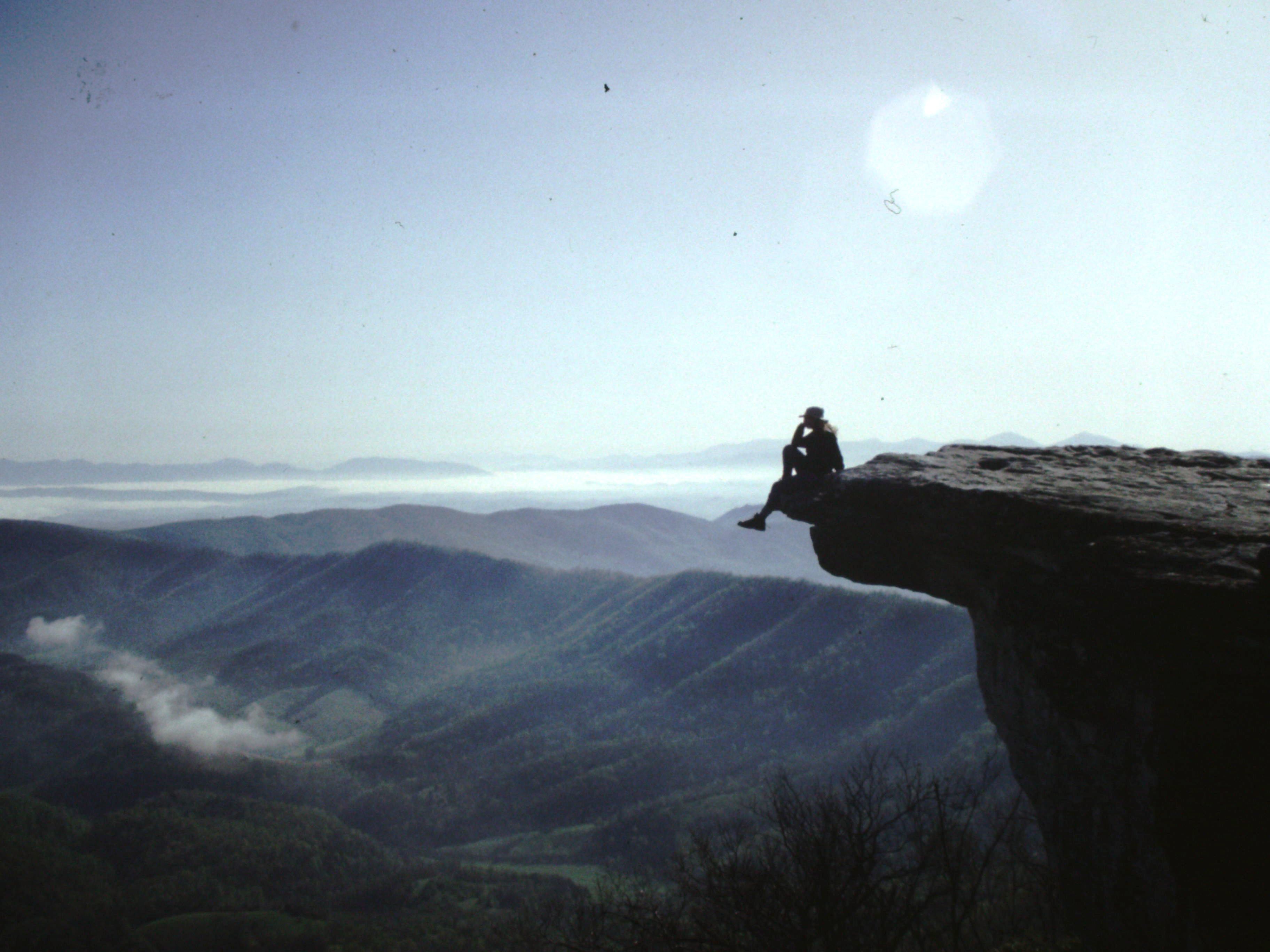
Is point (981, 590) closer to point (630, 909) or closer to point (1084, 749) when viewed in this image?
point (1084, 749)

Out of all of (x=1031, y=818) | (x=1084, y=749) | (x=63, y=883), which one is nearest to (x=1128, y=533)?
(x=1084, y=749)

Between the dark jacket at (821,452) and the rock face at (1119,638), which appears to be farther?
the dark jacket at (821,452)

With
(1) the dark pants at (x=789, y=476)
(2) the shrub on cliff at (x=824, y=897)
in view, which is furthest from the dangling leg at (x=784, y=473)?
(2) the shrub on cliff at (x=824, y=897)

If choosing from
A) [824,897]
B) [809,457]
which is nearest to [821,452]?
[809,457]

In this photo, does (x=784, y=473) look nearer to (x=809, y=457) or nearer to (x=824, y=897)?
(x=809, y=457)

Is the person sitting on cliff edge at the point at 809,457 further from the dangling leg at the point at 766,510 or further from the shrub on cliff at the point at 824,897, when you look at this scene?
the shrub on cliff at the point at 824,897
